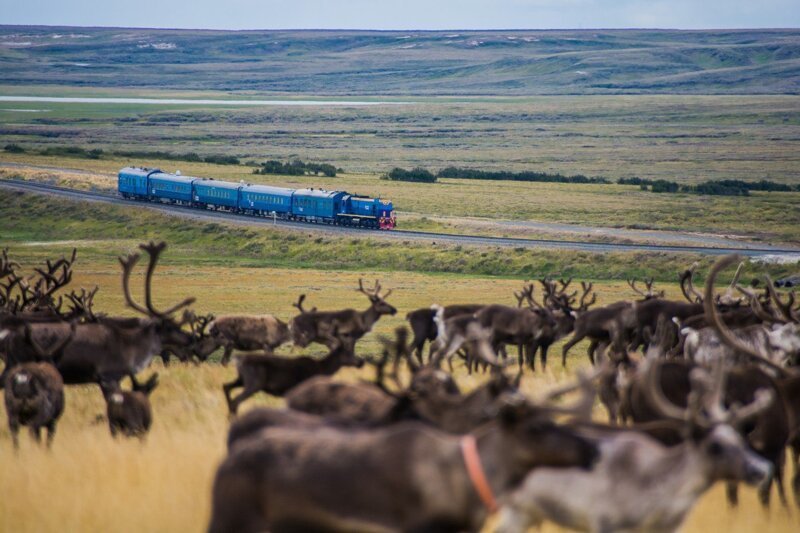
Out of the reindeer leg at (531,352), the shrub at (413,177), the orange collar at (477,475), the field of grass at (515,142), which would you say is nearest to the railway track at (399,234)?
the shrub at (413,177)

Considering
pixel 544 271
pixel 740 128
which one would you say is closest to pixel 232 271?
pixel 544 271

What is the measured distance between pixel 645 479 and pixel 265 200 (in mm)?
73024

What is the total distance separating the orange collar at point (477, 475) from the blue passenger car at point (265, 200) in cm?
7254

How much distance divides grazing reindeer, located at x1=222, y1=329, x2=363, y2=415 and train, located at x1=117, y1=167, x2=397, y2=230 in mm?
58581

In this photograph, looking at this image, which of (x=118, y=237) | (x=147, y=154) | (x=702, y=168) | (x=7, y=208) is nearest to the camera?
(x=118, y=237)

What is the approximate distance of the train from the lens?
7575 cm

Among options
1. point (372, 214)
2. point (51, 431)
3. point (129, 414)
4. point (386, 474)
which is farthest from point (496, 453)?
point (372, 214)

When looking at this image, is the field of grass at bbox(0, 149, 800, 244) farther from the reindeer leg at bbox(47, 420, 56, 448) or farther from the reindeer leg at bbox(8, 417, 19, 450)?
the reindeer leg at bbox(8, 417, 19, 450)

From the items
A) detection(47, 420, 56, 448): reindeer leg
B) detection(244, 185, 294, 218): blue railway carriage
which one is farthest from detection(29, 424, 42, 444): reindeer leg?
detection(244, 185, 294, 218): blue railway carriage

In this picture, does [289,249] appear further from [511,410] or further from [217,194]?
[511,410]

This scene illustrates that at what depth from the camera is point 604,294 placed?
149 feet

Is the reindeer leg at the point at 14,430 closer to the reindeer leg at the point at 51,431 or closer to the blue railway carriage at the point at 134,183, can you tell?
the reindeer leg at the point at 51,431

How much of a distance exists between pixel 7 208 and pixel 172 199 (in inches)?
478

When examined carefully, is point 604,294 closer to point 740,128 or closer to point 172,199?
point 172,199
